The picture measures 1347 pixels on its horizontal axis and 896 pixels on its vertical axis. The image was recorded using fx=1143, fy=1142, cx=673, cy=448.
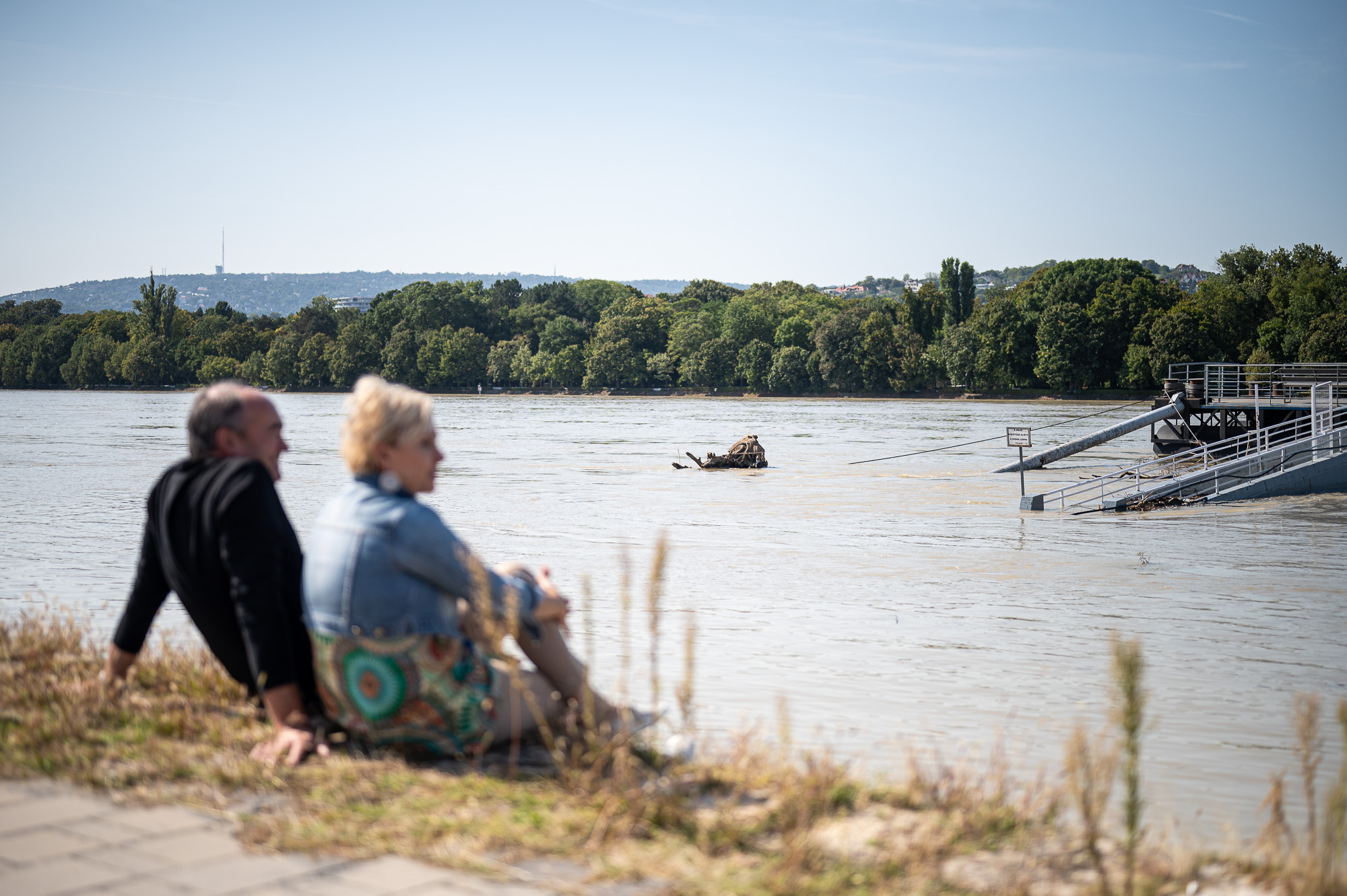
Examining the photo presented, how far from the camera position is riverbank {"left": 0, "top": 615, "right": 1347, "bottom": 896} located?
3271mm

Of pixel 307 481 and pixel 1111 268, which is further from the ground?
pixel 1111 268

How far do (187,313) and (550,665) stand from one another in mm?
185864

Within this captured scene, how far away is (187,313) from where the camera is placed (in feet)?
570

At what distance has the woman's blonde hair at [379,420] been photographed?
3914mm

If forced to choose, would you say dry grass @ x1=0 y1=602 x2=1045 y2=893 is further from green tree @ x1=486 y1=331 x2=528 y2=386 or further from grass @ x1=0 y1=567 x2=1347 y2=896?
green tree @ x1=486 y1=331 x2=528 y2=386

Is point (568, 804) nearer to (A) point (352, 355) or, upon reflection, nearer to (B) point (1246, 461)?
(B) point (1246, 461)

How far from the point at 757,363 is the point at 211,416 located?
→ 408 feet

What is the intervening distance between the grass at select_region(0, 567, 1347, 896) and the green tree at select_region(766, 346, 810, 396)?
120765 mm

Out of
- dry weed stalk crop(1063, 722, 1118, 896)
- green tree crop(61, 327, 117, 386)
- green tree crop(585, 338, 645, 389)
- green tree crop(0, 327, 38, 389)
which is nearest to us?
dry weed stalk crop(1063, 722, 1118, 896)

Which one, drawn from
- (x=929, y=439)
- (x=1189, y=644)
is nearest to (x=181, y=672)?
(x=1189, y=644)

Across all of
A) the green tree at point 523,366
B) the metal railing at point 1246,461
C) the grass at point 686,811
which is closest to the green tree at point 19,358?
the green tree at point 523,366

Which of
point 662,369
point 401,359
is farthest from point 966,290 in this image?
point 401,359

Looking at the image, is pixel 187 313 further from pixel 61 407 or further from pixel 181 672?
pixel 181 672

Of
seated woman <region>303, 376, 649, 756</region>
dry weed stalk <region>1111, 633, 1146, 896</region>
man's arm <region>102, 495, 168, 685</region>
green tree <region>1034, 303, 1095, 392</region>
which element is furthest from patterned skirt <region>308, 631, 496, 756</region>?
green tree <region>1034, 303, 1095, 392</region>
